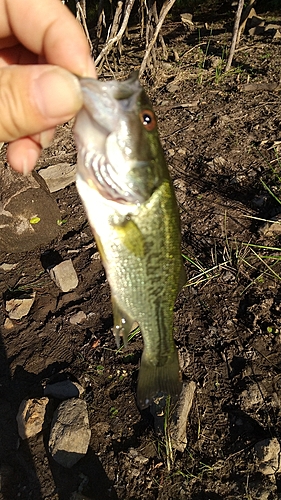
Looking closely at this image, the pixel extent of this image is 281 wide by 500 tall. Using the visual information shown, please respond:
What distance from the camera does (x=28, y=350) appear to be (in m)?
3.77

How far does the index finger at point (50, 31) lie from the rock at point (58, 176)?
2961mm

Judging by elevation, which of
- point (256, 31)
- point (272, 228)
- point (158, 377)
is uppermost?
point (158, 377)

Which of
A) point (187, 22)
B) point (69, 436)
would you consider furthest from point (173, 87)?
point (69, 436)

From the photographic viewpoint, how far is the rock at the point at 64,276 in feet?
13.5

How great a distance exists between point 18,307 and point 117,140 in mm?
2678

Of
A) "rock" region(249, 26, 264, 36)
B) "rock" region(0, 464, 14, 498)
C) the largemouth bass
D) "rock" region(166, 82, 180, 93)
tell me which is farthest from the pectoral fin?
"rock" region(249, 26, 264, 36)

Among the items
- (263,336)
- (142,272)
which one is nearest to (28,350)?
(263,336)

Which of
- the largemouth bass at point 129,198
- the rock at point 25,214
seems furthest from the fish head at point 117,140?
the rock at point 25,214

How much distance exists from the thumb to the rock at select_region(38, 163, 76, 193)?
3331 mm

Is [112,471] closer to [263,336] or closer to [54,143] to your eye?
[263,336]

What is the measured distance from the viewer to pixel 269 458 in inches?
109

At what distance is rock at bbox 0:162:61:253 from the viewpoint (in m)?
4.62

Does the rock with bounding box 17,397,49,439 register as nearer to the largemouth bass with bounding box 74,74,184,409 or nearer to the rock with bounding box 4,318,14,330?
the rock with bounding box 4,318,14,330

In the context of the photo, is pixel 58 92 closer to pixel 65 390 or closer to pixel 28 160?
pixel 28 160
